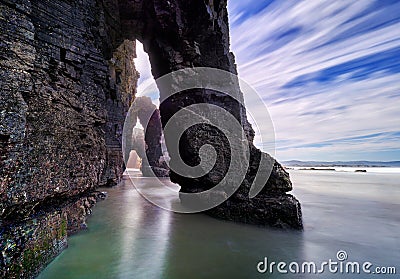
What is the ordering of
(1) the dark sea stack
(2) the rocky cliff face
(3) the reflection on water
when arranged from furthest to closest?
(1) the dark sea stack → (3) the reflection on water → (2) the rocky cliff face

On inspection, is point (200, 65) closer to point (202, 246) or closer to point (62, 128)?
point (62, 128)

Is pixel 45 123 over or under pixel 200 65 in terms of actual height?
under

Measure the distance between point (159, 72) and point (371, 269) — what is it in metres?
12.8

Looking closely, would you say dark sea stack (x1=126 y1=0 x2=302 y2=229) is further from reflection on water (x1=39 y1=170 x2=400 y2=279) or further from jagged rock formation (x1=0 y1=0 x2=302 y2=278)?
reflection on water (x1=39 y1=170 x2=400 y2=279)

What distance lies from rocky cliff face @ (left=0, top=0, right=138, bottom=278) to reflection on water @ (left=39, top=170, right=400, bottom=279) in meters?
0.91

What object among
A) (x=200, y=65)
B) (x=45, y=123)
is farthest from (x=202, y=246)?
(x=200, y=65)

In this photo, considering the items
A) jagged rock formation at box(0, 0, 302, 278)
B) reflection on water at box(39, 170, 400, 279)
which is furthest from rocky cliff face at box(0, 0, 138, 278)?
reflection on water at box(39, 170, 400, 279)

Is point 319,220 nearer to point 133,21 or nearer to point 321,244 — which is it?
point 321,244

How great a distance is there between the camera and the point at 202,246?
6.14m

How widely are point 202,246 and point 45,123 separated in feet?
17.6

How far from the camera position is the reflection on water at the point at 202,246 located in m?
4.74

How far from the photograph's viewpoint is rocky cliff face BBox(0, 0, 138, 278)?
3633mm

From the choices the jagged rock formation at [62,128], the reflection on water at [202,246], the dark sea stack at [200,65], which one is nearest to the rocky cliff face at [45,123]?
the jagged rock formation at [62,128]

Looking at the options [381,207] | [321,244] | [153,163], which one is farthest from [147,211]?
[153,163]
